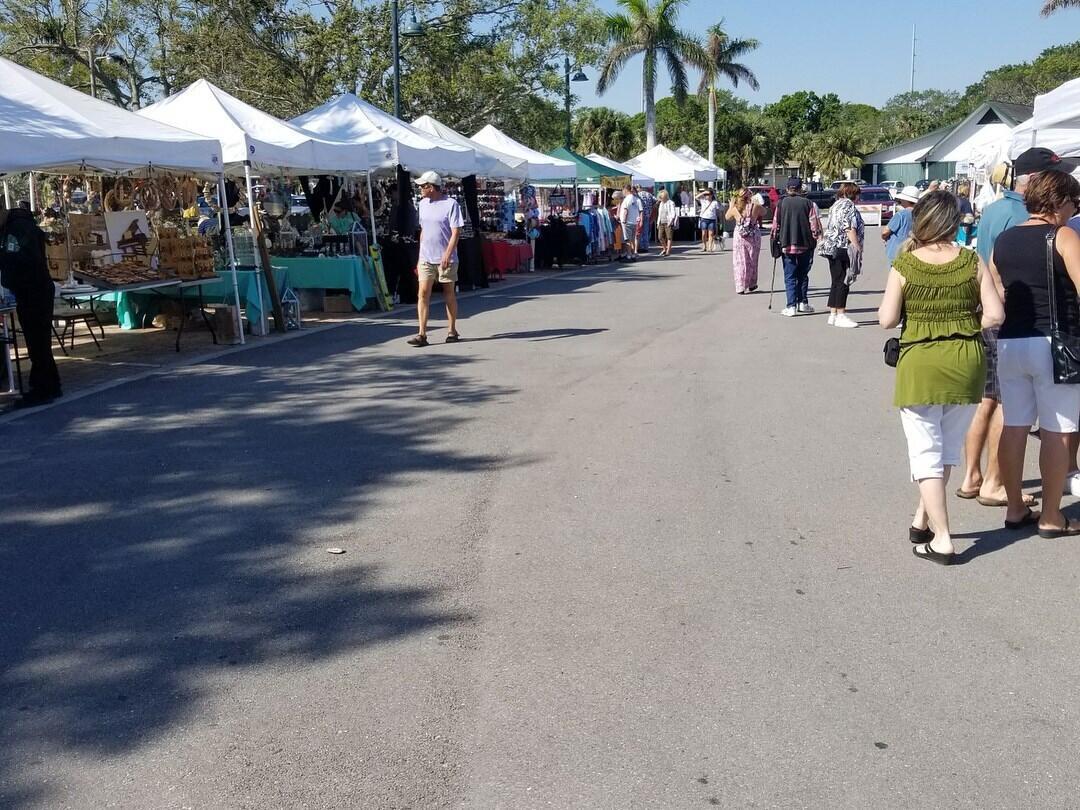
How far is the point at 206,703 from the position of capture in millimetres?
3830

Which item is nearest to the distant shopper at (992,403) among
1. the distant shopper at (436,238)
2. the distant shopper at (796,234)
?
the distant shopper at (436,238)

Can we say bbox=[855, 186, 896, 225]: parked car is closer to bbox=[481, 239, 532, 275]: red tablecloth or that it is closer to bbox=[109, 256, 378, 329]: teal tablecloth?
bbox=[481, 239, 532, 275]: red tablecloth

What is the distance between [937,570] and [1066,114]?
21.3 feet

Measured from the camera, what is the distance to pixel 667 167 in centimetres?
3575

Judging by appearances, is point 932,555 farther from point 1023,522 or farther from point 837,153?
point 837,153

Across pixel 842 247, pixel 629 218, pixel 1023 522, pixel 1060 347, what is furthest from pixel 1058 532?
pixel 629 218

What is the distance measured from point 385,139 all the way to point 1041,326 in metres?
12.7

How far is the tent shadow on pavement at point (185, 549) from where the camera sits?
3.90 m

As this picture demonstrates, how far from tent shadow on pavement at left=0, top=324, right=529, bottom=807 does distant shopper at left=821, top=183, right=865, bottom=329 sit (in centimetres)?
543

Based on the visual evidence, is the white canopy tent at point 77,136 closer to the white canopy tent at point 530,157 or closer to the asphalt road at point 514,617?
the asphalt road at point 514,617

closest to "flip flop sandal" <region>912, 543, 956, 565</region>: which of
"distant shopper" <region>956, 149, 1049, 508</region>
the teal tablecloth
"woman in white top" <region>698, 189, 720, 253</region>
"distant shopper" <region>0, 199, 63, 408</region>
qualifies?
"distant shopper" <region>956, 149, 1049, 508</region>

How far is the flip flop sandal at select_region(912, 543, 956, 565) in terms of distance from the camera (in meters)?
5.04

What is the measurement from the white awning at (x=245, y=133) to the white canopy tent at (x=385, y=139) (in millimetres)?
1566

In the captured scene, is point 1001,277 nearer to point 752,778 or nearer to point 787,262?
point 752,778
